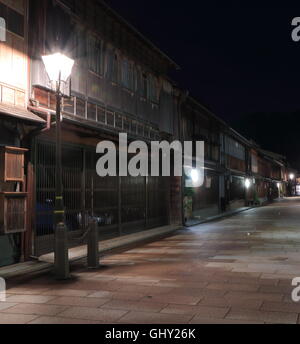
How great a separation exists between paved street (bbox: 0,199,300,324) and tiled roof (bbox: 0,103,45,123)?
3.96m

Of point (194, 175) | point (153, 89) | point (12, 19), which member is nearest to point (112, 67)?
point (153, 89)

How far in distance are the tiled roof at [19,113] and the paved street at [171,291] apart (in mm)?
3959

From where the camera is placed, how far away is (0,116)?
35.6 feet

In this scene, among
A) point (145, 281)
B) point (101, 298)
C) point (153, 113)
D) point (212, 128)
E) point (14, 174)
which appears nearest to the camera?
point (101, 298)

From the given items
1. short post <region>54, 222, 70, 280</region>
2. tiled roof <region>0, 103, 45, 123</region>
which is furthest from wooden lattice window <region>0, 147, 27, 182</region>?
short post <region>54, 222, 70, 280</region>

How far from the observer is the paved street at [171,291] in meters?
6.82

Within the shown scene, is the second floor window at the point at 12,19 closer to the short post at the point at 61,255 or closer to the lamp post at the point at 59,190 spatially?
the lamp post at the point at 59,190

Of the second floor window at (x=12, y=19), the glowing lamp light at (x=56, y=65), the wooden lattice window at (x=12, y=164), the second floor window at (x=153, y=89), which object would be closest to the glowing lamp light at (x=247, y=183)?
the second floor window at (x=153, y=89)

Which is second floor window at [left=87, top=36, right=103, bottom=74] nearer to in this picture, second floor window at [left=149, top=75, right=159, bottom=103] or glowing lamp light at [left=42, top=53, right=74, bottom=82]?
second floor window at [left=149, top=75, right=159, bottom=103]

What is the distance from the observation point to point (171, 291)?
8.52 metres
